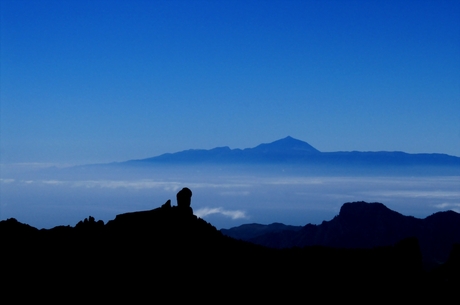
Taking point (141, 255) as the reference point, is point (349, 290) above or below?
below

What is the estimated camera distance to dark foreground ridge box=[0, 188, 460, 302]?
183ft

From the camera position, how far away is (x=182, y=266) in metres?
59.9

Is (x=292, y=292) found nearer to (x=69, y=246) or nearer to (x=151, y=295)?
(x=151, y=295)

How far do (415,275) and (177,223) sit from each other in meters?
33.2

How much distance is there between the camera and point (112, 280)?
2215 inches

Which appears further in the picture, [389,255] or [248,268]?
[389,255]

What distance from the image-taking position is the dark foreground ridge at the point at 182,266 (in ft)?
183

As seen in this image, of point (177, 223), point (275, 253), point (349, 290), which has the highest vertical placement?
point (177, 223)

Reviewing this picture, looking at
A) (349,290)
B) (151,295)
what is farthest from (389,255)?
(151,295)

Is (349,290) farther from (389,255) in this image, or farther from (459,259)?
(459,259)

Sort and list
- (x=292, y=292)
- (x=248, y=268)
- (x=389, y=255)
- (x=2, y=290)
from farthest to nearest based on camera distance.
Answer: (x=389, y=255), (x=248, y=268), (x=292, y=292), (x=2, y=290)

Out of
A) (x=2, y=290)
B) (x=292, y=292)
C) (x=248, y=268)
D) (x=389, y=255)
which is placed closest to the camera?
(x=2, y=290)

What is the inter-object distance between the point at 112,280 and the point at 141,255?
5168 millimetres

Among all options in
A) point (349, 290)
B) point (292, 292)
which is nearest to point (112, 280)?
point (292, 292)
